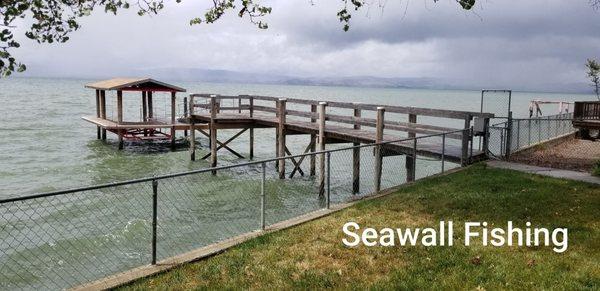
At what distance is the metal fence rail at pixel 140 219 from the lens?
10438 millimetres

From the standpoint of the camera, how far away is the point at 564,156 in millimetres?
17953

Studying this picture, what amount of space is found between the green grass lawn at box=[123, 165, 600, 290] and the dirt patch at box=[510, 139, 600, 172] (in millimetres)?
5728

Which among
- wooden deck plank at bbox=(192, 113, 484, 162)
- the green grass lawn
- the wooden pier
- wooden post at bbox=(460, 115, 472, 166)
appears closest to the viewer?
the green grass lawn

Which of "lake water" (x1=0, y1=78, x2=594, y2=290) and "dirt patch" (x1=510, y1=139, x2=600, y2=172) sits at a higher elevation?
"dirt patch" (x1=510, y1=139, x2=600, y2=172)

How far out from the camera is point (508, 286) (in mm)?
5906

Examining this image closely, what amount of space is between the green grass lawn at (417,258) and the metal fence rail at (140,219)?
1.05 m

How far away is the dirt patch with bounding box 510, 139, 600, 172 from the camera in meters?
15.5

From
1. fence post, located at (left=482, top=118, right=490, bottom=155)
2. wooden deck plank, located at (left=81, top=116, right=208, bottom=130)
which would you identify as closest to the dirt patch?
fence post, located at (left=482, top=118, right=490, bottom=155)

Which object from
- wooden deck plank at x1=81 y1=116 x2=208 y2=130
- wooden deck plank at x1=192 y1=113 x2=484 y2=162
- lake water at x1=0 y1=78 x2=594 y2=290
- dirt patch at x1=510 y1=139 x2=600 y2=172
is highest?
wooden deck plank at x1=192 y1=113 x2=484 y2=162

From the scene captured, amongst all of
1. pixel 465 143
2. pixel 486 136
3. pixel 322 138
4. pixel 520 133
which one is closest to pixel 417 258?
pixel 465 143

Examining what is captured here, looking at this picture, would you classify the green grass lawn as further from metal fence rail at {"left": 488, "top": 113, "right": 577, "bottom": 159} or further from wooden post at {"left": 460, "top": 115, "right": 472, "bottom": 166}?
metal fence rail at {"left": 488, "top": 113, "right": 577, "bottom": 159}

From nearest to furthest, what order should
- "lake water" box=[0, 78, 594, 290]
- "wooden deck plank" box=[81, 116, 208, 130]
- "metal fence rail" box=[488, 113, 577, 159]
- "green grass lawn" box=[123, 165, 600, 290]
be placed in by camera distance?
"green grass lawn" box=[123, 165, 600, 290]
"lake water" box=[0, 78, 594, 290]
"metal fence rail" box=[488, 113, 577, 159]
"wooden deck plank" box=[81, 116, 208, 130]

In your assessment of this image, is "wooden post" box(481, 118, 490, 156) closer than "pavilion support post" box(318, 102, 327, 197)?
Yes

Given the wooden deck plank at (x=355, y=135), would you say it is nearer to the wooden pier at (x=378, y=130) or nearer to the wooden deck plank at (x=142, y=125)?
the wooden pier at (x=378, y=130)
